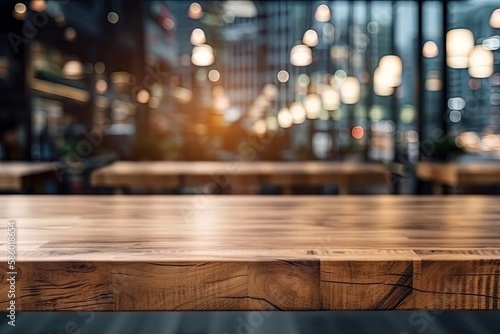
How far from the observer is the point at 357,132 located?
1284 cm

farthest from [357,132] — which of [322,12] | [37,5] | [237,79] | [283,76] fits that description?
[37,5]

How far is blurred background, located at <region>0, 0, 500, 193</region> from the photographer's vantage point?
7.97 meters

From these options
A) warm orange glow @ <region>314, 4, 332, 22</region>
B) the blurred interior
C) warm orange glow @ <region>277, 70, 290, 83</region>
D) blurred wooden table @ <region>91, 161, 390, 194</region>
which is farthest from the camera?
warm orange glow @ <region>277, 70, 290, 83</region>

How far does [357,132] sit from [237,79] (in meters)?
3.28

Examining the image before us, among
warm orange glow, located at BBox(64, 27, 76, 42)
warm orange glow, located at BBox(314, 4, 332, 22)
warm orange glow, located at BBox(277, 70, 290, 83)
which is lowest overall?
warm orange glow, located at BBox(277, 70, 290, 83)

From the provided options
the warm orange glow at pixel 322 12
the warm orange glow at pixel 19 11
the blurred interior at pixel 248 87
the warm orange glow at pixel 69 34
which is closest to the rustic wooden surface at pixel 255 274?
the blurred interior at pixel 248 87

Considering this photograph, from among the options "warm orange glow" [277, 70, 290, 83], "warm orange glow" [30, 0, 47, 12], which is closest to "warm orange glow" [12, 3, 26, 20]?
"warm orange glow" [30, 0, 47, 12]

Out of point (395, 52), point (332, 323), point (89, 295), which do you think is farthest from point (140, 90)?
point (89, 295)

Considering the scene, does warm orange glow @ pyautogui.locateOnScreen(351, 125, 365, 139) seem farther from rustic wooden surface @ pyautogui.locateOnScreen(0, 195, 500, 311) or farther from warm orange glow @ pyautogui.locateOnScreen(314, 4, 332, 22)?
rustic wooden surface @ pyautogui.locateOnScreen(0, 195, 500, 311)

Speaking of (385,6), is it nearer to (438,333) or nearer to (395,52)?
(395,52)

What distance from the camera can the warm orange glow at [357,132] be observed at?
12695 millimetres

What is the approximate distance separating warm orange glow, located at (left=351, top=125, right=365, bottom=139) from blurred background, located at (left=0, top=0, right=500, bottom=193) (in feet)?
0.11

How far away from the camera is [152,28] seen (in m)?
10.9

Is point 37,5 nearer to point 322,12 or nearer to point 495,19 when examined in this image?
point 322,12
